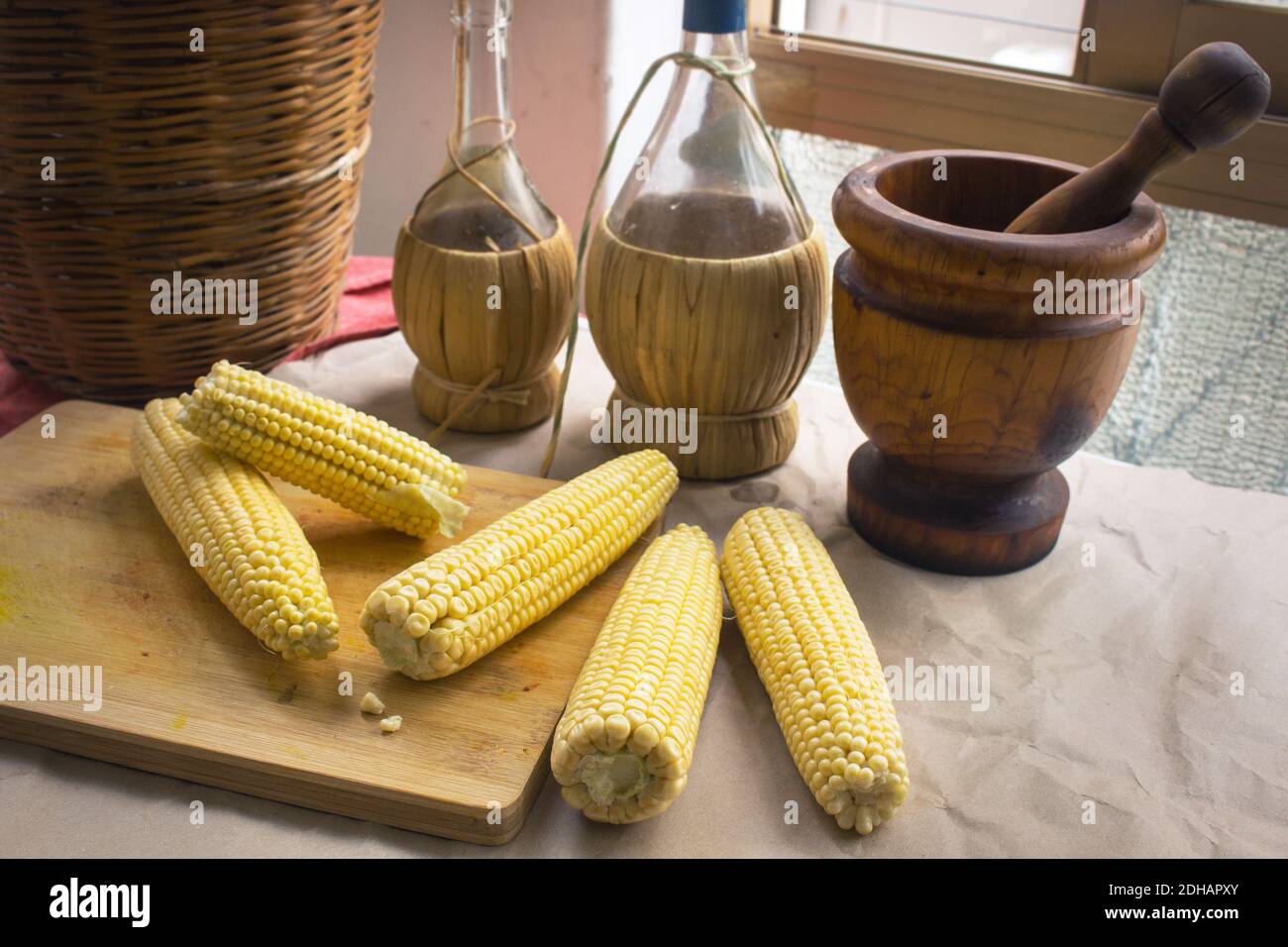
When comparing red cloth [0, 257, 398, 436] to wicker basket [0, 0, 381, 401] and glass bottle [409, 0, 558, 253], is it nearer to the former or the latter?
wicker basket [0, 0, 381, 401]

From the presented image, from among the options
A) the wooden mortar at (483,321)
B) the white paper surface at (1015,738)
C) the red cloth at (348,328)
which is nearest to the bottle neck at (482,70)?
the wooden mortar at (483,321)

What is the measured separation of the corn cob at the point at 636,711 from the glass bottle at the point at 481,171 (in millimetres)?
433

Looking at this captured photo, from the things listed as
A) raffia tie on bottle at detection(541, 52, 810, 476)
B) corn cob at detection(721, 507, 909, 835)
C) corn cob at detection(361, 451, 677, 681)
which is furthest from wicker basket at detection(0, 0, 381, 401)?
corn cob at detection(721, 507, 909, 835)

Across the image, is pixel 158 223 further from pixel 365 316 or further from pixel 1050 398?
pixel 1050 398

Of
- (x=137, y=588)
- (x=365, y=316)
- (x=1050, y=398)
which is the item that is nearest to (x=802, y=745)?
(x=1050, y=398)

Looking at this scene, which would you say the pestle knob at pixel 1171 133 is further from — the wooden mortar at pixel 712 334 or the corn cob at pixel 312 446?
the corn cob at pixel 312 446

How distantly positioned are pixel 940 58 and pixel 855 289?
55cm

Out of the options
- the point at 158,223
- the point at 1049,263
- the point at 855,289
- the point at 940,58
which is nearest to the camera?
the point at 1049,263

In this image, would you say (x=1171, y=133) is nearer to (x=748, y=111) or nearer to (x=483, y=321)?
(x=748, y=111)

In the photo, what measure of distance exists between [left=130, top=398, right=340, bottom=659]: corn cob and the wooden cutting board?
29 millimetres

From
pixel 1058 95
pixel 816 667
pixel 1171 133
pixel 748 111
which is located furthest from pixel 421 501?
pixel 1058 95

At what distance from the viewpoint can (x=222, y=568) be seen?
0.83 metres

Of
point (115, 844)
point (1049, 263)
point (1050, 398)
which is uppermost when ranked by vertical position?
point (1049, 263)

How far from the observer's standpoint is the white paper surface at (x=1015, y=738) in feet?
2.32
